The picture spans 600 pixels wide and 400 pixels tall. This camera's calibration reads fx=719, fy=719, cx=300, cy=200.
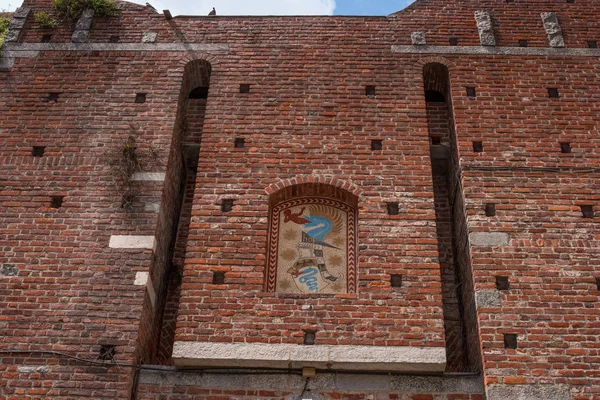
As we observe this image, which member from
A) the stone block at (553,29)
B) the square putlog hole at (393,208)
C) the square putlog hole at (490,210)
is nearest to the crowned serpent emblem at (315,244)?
the square putlog hole at (393,208)

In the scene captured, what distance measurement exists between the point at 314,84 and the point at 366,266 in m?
3.19

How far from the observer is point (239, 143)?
992cm

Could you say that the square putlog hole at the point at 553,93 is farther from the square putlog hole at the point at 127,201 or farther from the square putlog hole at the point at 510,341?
the square putlog hole at the point at 127,201

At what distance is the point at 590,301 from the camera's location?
830 cm

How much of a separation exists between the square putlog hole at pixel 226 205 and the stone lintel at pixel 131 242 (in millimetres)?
966

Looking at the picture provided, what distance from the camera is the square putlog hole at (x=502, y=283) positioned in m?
8.45

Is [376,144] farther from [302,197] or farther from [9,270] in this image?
[9,270]

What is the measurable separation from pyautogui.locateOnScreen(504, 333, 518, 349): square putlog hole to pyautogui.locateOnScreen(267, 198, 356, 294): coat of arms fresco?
1.88 m

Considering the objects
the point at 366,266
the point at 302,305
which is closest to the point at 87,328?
the point at 302,305

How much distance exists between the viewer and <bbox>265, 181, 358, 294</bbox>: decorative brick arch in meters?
8.85

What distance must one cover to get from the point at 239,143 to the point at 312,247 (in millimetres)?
1871

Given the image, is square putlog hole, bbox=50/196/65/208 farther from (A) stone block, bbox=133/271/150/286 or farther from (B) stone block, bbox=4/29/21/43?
(B) stone block, bbox=4/29/21/43

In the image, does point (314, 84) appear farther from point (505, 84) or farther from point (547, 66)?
point (547, 66)

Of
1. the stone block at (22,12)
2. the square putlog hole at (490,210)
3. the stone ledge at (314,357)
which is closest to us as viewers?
the stone ledge at (314,357)
